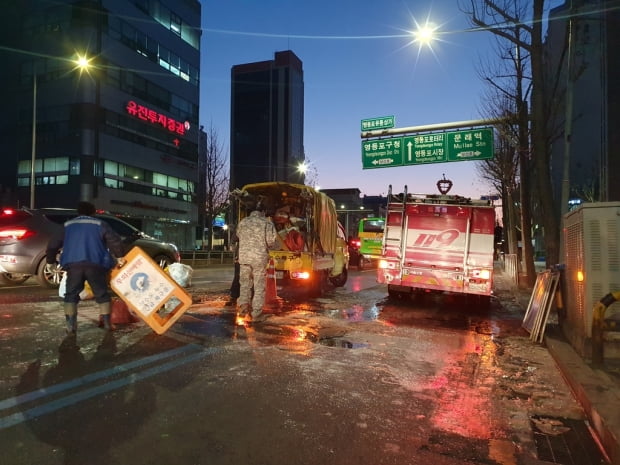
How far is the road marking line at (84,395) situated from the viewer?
355 centimetres

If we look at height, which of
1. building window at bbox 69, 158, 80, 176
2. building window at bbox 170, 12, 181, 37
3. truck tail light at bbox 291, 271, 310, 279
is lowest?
truck tail light at bbox 291, 271, 310, 279

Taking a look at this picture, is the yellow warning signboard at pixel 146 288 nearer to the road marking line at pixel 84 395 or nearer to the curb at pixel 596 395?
the road marking line at pixel 84 395

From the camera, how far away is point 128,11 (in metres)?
41.7

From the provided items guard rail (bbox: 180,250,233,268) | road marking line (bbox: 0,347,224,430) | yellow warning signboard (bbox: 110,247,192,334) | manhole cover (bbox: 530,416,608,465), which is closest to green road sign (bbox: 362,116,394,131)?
guard rail (bbox: 180,250,233,268)

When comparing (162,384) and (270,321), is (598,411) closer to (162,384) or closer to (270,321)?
(162,384)

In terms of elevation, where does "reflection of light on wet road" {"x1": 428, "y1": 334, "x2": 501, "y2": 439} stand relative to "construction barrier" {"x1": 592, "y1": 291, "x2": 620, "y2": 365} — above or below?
below

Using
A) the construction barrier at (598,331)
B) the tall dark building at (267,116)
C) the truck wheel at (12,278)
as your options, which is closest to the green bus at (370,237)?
the truck wheel at (12,278)

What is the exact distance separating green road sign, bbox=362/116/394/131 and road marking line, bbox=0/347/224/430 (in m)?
15.2

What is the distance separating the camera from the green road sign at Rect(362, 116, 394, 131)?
18938mm

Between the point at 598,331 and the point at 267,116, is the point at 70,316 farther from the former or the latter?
the point at 267,116

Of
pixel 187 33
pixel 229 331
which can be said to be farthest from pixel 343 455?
pixel 187 33

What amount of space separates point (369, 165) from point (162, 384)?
17178 mm

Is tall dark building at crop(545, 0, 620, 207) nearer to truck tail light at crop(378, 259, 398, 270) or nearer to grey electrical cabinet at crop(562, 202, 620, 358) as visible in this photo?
truck tail light at crop(378, 259, 398, 270)

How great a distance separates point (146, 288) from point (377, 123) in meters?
14.6
